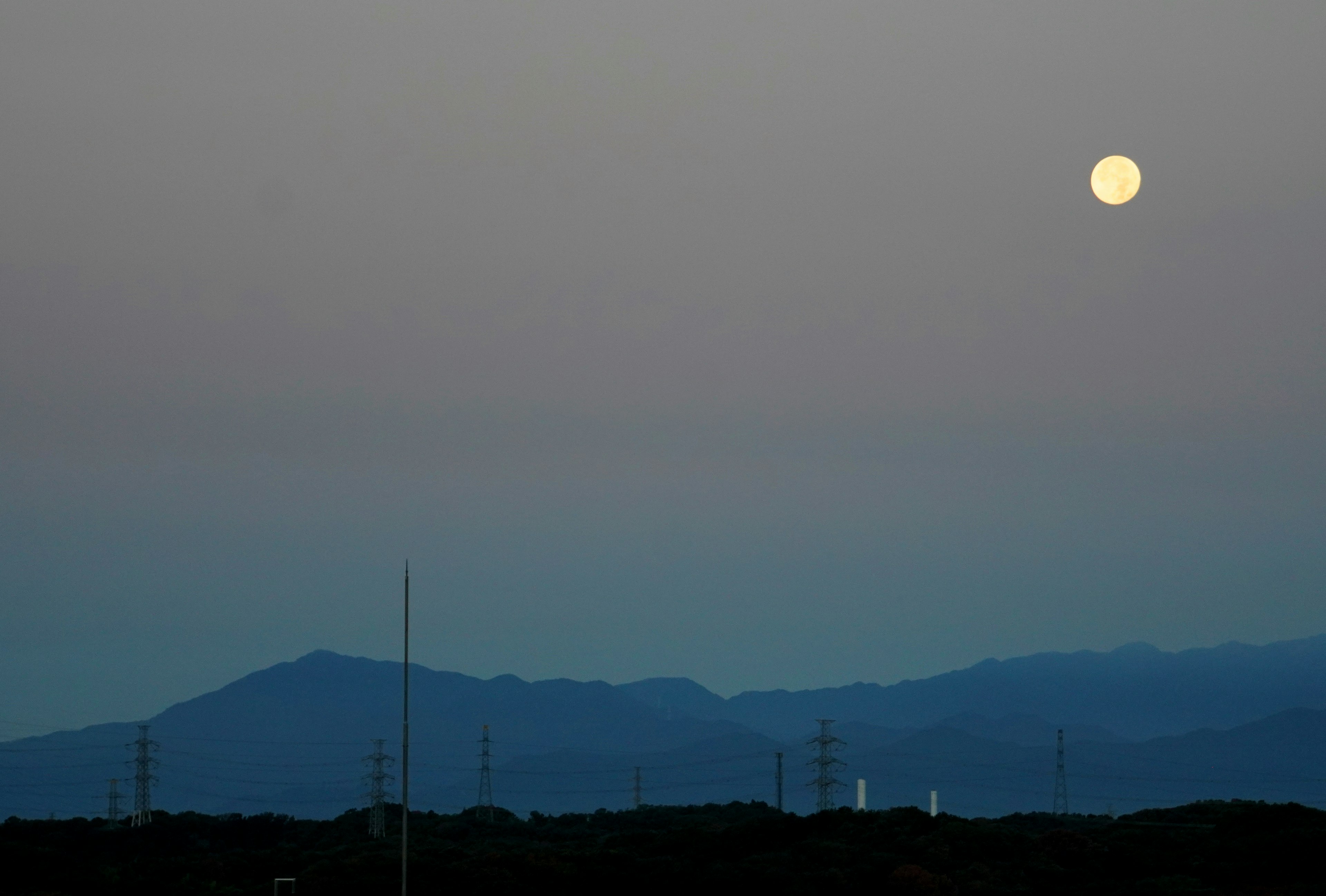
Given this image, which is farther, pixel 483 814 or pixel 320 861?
pixel 483 814

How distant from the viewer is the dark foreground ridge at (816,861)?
202 ft

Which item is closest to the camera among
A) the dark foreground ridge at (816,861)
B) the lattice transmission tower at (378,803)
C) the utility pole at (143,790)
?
the dark foreground ridge at (816,861)

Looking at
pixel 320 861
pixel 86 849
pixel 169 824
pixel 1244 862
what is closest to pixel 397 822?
pixel 169 824

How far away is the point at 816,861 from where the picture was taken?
67000mm

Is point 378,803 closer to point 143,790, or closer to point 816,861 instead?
point 143,790

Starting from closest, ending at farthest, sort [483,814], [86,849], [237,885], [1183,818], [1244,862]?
[1244,862] → [237,885] → [1183,818] → [86,849] → [483,814]

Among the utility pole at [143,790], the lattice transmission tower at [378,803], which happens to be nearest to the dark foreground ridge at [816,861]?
the lattice transmission tower at [378,803]

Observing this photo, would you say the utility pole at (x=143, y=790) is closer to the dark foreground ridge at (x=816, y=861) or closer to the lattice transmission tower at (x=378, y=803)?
the lattice transmission tower at (x=378, y=803)

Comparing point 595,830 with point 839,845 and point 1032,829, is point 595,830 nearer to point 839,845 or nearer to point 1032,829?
point 1032,829

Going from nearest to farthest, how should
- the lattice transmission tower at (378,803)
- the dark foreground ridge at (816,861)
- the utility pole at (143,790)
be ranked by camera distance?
1. the dark foreground ridge at (816,861)
2. the lattice transmission tower at (378,803)
3. the utility pole at (143,790)

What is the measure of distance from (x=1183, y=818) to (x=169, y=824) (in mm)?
72367

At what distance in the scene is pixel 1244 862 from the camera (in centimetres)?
6306

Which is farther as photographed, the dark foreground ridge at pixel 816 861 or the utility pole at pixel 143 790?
the utility pole at pixel 143 790

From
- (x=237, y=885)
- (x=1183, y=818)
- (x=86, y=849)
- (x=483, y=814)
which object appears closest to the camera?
(x=237, y=885)
